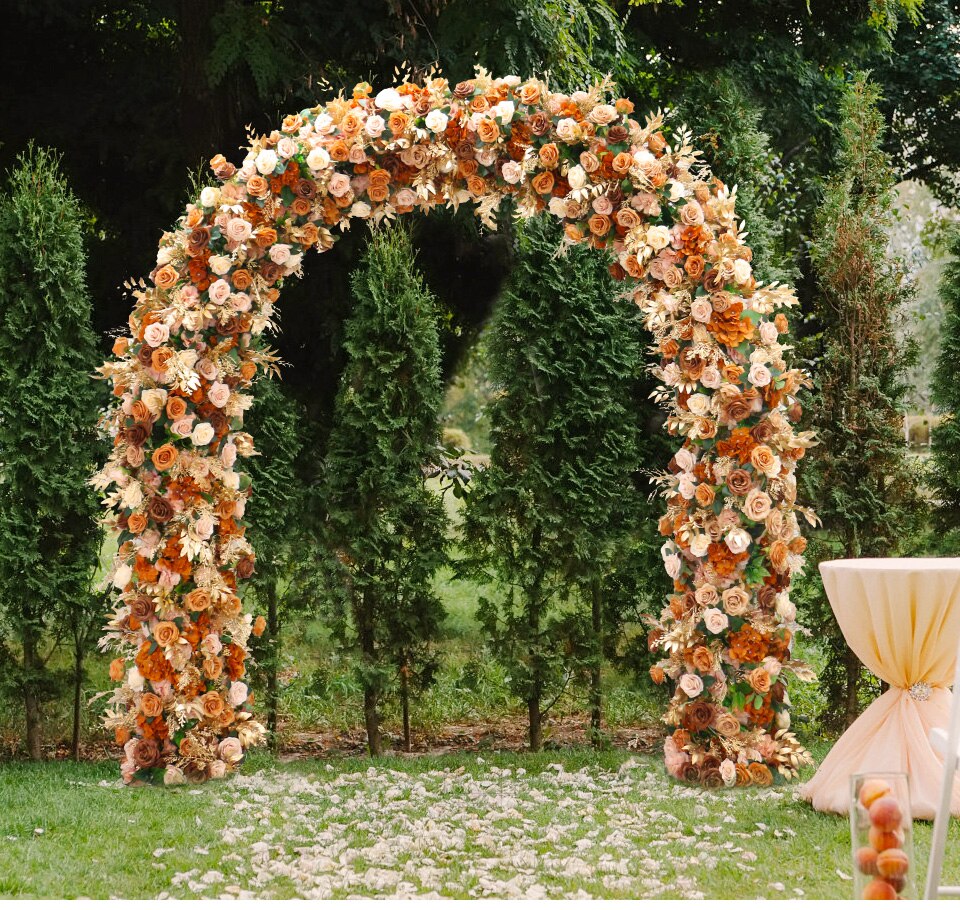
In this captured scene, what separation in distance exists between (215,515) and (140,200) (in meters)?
3.26

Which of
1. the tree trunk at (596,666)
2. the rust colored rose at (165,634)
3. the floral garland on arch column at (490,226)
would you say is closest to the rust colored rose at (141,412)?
the floral garland on arch column at (490,226)

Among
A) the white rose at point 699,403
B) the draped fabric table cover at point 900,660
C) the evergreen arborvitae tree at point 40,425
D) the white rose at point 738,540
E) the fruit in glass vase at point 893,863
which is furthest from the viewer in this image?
the evergreen arborvitae tree at point 40,425

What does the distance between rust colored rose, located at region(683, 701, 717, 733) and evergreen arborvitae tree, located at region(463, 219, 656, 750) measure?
1.13 metres

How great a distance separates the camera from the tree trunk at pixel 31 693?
5.76 m

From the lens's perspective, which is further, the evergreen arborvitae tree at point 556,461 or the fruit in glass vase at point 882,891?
the evergreen arborvitae tree at point 556,461

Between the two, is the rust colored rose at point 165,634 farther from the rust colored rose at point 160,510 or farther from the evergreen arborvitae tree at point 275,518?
the evergreen arborvitae tree at point 275,518

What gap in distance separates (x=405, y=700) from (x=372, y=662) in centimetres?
34

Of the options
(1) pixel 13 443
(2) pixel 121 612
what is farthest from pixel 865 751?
(1) pixel 13 443

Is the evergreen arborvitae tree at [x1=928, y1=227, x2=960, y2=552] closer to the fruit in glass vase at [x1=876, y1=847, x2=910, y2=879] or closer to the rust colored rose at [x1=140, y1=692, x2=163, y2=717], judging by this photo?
the fruit in glass vase at [x1=876, y1=847, x2=910, y2=879]

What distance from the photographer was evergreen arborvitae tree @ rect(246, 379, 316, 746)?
5.99 m

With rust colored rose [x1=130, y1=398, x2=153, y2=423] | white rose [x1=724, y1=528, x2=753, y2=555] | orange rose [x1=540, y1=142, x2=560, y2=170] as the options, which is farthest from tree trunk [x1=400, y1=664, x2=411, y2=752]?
orange rose [x1=540, y1=142, x2=560, y2=170]

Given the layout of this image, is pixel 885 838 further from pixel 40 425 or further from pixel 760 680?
pixel 40 425

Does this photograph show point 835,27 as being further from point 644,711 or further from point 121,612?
point 121,612

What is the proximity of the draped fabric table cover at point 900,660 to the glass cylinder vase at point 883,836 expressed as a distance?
173cm
